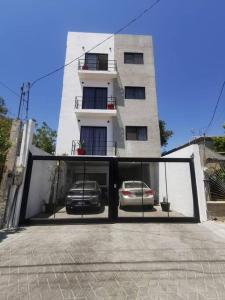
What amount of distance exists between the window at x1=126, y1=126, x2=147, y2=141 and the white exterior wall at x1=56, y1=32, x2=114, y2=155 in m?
1.42

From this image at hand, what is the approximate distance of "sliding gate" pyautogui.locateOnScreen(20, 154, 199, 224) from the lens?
8.00m

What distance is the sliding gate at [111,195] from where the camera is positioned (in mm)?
8000

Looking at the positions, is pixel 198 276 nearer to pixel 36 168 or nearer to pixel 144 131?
pixel 36 168

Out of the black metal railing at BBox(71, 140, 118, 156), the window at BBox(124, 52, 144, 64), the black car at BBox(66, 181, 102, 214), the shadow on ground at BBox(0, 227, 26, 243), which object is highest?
the window at BBox(124, 52, 144, 64)

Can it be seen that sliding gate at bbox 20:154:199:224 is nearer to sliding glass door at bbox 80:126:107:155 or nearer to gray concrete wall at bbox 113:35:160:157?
gray concrete wall at bbox 113:35:160:157

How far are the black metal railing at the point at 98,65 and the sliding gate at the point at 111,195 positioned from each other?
872 centimetres

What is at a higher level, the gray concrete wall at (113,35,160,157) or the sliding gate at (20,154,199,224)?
the gray concrete wall at (113,35,160,157)

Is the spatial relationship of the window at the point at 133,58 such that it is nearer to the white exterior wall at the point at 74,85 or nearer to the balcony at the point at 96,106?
the white exterior wall at the point at 74,85

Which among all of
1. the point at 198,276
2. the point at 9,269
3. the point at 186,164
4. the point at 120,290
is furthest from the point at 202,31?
the point at 9,269

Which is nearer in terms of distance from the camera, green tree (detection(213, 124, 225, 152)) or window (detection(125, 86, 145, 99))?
window (detection(125, 86, 145, 99))

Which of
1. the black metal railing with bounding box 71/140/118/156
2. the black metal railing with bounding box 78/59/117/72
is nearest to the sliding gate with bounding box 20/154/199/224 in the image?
the black metal railing with bounding box 71/140/118/156

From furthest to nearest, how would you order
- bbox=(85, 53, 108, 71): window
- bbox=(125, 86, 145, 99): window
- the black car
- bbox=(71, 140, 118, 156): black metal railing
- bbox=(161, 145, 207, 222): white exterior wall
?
1. bbox=(85, 53, 108, 71): window
2. bbox=(125, 86, 145, 99): window
3. bbox=(71, 140, 118, 156): black metal railing
4. the black car
5. bbox=(161, 145, 207, 222): white exterior wall

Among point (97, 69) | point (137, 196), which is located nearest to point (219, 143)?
point (137, 196)

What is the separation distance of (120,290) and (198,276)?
158 centimetres
